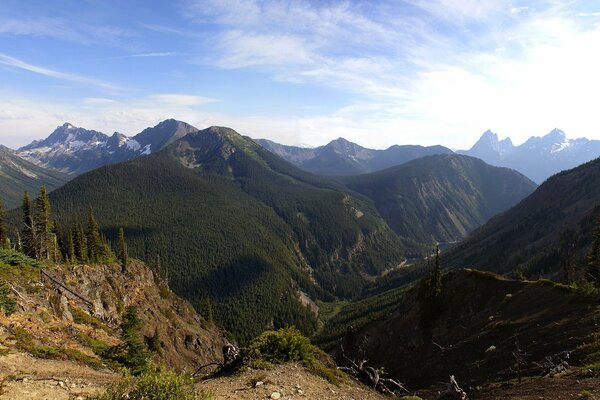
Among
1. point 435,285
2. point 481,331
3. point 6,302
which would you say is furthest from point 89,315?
point 481,331

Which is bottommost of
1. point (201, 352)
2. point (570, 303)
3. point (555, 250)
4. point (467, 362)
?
point (201, 352)

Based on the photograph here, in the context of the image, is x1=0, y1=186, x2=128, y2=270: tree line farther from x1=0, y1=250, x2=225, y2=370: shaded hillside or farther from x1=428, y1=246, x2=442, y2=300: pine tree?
x1=428, y1=246, x2=442, y2=300: pine tree

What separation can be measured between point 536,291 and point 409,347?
932 inches

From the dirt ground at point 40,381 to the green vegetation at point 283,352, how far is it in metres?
10.1

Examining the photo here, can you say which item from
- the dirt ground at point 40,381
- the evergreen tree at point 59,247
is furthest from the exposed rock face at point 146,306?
the dirt ground at point 40,381

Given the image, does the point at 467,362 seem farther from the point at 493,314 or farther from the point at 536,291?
the point at 536,291

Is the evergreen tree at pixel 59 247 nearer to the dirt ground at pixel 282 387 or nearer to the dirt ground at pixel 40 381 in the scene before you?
the dirt ground at pixel 40 381

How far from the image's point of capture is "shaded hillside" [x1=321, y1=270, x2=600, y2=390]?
34.4 meters

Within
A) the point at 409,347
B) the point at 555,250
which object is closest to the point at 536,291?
the point at 409,347

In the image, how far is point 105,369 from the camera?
3603 cm

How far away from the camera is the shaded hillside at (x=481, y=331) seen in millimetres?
34438

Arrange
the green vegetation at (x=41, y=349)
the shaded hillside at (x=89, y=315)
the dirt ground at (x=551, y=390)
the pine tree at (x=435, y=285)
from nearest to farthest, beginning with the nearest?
the dirt ground at (x=551, y=390), the green vegetation at (x=41, y=349), the shaded hillside at (x=89, y=315), the pine tree at (x=435, y=285)

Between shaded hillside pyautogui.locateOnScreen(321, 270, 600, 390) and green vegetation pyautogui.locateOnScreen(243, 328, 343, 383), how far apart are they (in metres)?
17.3

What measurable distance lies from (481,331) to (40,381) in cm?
4918
